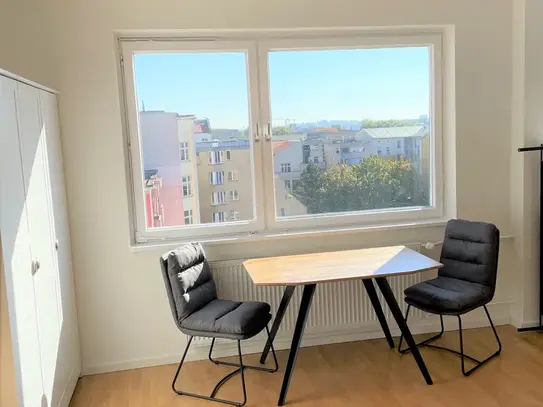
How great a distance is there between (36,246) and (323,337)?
2.12 meters

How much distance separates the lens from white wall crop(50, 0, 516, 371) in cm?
328

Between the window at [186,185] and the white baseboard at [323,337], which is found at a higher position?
the window at [186,185]

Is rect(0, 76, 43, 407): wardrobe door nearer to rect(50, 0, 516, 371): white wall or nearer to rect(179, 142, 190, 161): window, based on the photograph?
rect(50, 0, 516, 371): white wall

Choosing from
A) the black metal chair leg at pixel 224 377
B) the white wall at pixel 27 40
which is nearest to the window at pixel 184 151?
the white wall at pixel 27 40

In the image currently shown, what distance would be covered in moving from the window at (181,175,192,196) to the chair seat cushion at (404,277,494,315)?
1.62 metres

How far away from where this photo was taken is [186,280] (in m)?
3.09

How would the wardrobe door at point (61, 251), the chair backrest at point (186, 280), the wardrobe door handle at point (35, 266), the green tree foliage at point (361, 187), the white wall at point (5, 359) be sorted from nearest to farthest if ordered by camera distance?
the white wall at point (5, 359), the wardrobe door handle at point (35, 266), the wardrobe door at point (61, 251), the chair backrest at point (186, 280), the green tree foliage at point (361, 187)

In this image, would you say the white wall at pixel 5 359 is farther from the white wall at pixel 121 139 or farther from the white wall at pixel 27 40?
the white wall at pixel 27 40

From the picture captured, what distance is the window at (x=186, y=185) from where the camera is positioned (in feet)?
11.7

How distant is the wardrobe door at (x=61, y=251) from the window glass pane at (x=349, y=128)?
1429mm

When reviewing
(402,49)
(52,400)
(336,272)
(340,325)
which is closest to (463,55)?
(402,49)

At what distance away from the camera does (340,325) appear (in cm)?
376

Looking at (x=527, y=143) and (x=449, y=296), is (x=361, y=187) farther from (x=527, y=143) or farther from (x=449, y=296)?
(x=527, y=143)

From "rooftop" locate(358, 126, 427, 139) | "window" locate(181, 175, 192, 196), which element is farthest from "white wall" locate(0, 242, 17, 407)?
"rooftop" locate(358, 126, 427, 139)
